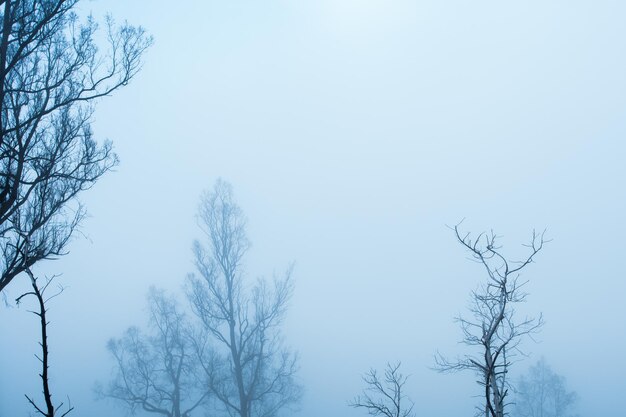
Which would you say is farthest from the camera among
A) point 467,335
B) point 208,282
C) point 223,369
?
point 223,369

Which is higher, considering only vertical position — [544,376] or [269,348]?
[544,376]

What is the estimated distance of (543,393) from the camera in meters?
38.3

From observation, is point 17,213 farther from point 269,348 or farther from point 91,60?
point 269,348

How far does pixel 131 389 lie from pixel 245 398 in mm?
9702

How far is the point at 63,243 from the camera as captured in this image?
9805 mm

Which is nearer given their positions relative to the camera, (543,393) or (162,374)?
(162,374)

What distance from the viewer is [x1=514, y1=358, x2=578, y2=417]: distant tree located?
3769 centimetres

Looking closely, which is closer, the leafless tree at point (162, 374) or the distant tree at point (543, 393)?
the leafless tree at point (162, 374)

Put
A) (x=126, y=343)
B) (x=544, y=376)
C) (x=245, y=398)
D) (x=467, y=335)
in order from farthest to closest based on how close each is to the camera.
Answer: (x=544, y=376), (x=126, y=343), (x=245, y=398), (x=467, y=335)

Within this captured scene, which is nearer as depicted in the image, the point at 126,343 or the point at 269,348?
the point at 269,348

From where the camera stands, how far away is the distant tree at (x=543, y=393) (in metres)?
37.7

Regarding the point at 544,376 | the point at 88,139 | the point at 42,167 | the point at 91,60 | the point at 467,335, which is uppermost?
the point at 544,376

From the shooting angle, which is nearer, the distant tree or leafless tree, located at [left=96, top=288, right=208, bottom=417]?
leafless tree, located at [left=96, top=288, right=208, bottom=417]

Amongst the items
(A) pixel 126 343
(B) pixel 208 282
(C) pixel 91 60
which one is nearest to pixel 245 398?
(B) pixel 208 282
